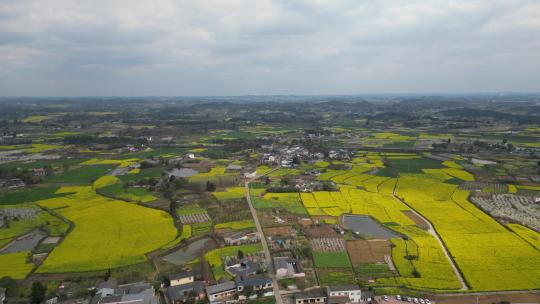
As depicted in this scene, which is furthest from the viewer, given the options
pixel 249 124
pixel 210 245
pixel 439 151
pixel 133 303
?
pixel 249 124

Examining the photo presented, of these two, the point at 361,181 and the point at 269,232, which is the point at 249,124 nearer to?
the point at 361,181

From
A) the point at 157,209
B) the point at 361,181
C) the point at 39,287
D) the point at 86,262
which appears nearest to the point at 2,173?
the point at 157,209

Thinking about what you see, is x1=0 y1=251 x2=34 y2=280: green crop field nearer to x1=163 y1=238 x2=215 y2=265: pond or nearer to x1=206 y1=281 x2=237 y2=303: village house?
x1=163 y1=238 x2=215 y2=265: pond

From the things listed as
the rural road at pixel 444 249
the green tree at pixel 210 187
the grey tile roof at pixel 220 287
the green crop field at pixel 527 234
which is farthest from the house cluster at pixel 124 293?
the green crop field at pixel 527 234

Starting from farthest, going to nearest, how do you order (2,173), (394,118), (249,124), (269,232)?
(394,118) → (249,124) → (2,173) → (269,232)

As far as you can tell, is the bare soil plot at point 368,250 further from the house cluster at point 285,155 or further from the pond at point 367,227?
the house cluster at point 285,155

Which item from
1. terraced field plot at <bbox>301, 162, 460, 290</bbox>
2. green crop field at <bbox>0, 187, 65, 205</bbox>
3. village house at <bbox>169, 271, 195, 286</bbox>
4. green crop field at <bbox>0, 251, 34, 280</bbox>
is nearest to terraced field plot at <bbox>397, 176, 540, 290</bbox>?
terraced field plot at <bbox>301, 162, 460, 290</bbox>
